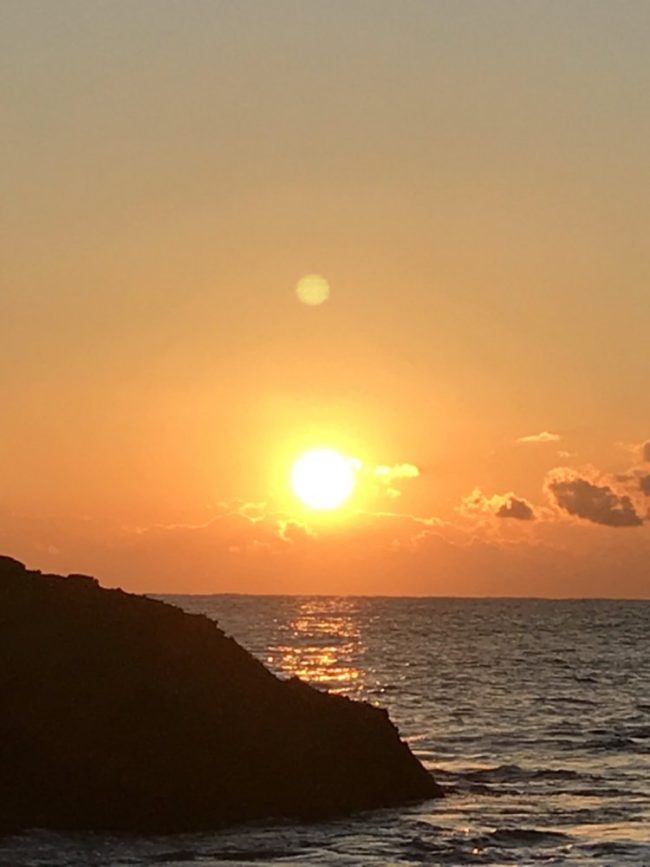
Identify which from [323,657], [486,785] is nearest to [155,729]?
[486,785]

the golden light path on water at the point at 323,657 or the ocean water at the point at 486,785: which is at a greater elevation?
the golden light path on water at the point at 323,657

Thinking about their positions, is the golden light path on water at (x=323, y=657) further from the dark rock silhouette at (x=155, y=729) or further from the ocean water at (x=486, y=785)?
the dark rock silhouette at (x=155, y=729)

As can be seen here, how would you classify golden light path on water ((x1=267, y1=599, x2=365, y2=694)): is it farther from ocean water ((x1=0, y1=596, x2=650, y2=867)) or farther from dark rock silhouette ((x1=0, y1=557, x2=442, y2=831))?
dark rock silhouette ((x1=0, y1=557, x2=442, y2=831))

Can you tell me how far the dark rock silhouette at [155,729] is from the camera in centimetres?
2797

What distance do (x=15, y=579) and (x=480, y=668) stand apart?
5667 centimetres

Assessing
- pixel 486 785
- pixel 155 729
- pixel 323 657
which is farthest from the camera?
pixel 323 657

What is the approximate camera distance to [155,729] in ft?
95.4

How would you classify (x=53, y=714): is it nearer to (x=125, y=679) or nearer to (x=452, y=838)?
(x=125, y=679)

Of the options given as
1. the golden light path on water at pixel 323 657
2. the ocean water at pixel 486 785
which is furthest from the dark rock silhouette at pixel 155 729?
the golden light path on water at pixel 323 657

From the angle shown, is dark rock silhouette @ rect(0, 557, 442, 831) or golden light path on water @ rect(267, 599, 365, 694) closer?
dark rock silhouette @ rect(0, 557, 442, 831)

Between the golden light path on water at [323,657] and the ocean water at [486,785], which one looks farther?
the golden light path on water at [323,657]

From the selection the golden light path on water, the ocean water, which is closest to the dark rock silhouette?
the ocean water

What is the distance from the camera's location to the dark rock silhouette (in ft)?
91.8

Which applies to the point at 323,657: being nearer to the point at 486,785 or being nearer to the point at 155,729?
the point at 486,785
